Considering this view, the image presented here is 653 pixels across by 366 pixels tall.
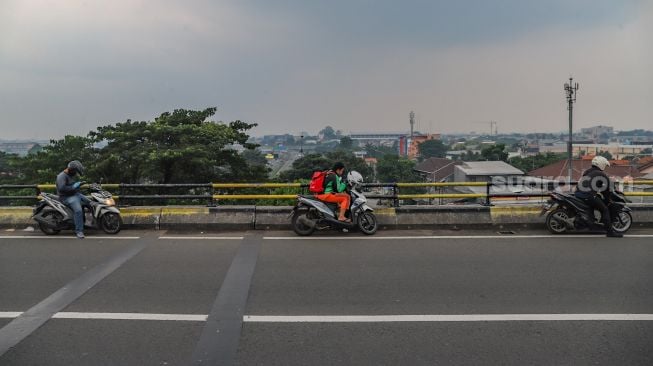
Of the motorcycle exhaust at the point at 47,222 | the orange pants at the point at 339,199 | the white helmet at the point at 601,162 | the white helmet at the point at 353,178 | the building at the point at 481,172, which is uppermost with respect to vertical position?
the white helmet at the point at 601,162

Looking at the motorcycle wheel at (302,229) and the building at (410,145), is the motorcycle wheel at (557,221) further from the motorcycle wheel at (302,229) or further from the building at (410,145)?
the building at (410,145)

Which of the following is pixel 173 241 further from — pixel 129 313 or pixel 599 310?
pixel 599 310

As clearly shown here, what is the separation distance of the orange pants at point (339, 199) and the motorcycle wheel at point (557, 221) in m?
4.02

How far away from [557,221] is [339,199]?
432 cm

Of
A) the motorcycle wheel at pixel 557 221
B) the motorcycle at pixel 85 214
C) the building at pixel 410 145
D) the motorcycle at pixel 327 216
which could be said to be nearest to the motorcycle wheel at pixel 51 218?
the motorcycle at pixel 85 214

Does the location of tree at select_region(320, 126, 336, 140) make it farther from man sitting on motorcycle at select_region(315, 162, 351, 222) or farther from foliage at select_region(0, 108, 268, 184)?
man sitting on motorcycle at select_region(315, 162, 351, 222)

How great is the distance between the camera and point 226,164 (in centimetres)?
3014

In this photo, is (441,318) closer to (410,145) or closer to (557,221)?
(557,221)

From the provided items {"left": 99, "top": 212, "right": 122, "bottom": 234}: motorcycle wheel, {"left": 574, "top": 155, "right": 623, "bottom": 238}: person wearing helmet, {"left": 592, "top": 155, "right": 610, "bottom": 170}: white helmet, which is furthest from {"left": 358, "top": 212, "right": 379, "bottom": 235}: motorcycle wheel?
{"left": 99, "top": 212, "right": 122, "bottom": 234}: motorcycle wheel

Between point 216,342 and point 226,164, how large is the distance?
26.0 m

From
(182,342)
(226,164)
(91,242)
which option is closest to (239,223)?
(91,242)

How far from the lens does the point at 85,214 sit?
10.3 meters

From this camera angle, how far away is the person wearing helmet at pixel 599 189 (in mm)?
9633

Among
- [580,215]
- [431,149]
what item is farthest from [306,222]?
[431,149]
